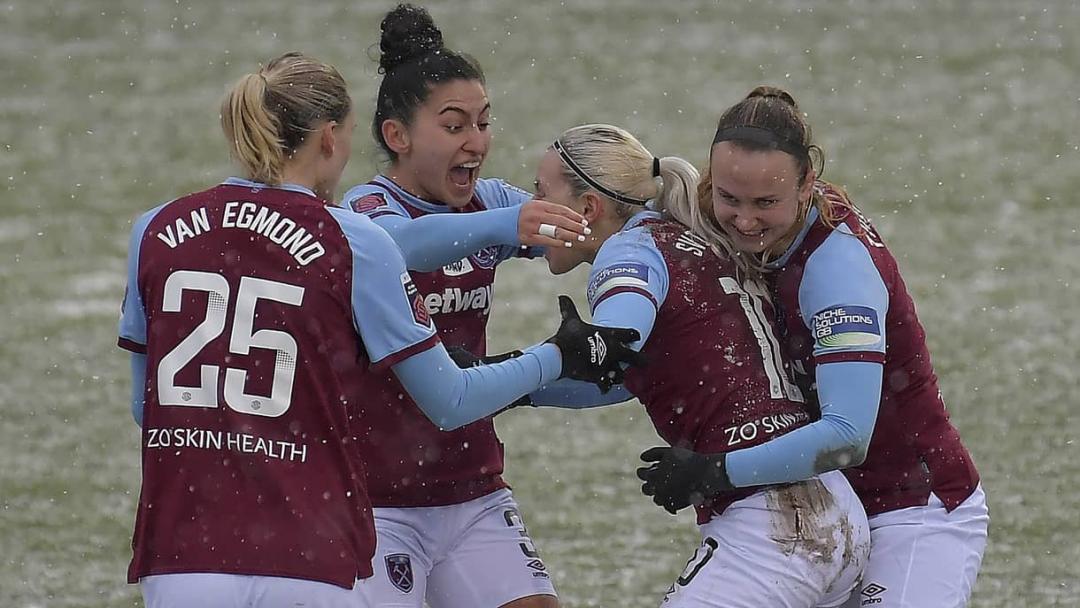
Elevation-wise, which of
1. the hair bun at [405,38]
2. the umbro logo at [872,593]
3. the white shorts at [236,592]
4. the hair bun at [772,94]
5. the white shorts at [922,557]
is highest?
the hair bun at [405,38]

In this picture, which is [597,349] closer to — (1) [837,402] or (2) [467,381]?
(2) [467,381]

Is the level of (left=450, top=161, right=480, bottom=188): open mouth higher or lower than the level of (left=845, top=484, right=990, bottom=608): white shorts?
higher

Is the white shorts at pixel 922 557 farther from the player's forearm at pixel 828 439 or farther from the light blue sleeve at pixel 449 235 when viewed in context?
the light blue sleeve at pixel 449 235

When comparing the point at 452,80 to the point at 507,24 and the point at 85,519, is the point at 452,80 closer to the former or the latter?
the point at 85,519

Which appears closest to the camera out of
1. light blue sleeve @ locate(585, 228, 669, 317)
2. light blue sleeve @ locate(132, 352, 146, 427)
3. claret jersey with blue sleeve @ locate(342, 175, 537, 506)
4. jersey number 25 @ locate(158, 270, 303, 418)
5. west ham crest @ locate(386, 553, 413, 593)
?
jersey number 25 @ locate(158, 270, 303, 418)

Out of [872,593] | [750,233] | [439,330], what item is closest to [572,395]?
[439,330]

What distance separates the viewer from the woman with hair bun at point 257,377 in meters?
3.57

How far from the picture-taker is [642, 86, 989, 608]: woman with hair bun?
13.4ft

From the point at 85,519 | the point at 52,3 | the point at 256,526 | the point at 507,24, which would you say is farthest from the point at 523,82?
the point at 256,526

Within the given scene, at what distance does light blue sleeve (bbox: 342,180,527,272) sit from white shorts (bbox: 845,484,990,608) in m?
1.24

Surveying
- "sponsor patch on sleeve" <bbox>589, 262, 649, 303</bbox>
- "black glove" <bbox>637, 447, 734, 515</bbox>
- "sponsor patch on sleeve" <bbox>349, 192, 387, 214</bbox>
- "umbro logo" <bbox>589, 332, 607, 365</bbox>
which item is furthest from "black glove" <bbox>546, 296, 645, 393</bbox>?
"sponsor patch on sleeve" <bbox>349, 192, 387, 214</bbox>

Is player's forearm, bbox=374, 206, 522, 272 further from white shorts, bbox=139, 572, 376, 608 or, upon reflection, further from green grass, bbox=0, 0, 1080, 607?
green grass, bbox=0, 0, 1080, 607

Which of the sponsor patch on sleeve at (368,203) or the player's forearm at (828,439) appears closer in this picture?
the player's forearm at (828,439)

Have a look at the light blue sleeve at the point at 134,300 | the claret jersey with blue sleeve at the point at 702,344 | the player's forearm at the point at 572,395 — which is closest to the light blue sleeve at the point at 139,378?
the light blue sleeve at the point at 134,300
